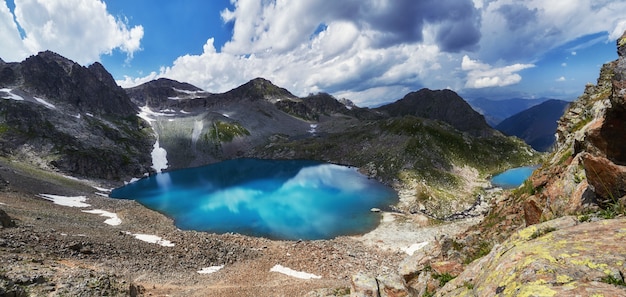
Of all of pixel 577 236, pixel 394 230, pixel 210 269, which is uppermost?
pixel 577 236

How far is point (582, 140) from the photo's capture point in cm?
1312

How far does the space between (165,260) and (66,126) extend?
14103 centimetres

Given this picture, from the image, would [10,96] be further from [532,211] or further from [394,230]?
[532,211]

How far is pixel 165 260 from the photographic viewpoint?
3725 centimetres

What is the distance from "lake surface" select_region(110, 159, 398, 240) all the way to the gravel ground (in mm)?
9659

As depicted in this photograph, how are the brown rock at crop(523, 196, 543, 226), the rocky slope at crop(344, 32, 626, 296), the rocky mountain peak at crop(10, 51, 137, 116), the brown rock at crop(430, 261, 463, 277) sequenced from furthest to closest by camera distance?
the rocky mountain peak at crop(10, 51, 137, 116) → the brown rock at crop(430, 261, 463, 277) → the brown rock at crop(523, 196, 543, 226) → the rocky slope at crop(344, 32, 626, 296)

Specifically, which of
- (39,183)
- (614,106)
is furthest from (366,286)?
(39,183)

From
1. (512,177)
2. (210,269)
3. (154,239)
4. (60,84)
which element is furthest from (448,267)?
(60,84)

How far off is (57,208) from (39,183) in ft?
88.9

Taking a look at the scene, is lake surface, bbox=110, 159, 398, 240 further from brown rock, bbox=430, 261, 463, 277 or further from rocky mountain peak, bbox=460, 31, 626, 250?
rocky mountain peak, bbox=460, 31, 626, 250

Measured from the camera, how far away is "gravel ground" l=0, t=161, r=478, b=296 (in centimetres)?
2285

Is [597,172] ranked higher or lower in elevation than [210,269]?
higher

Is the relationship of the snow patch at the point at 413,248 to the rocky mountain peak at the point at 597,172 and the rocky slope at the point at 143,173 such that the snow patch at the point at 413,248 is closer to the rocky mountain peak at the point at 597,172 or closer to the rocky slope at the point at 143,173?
the rocky slope at the point at 143,173

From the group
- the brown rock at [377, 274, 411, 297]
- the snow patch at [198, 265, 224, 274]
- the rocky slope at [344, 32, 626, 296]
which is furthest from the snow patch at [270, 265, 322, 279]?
the brown rock at [377, 274, 411, 297]
